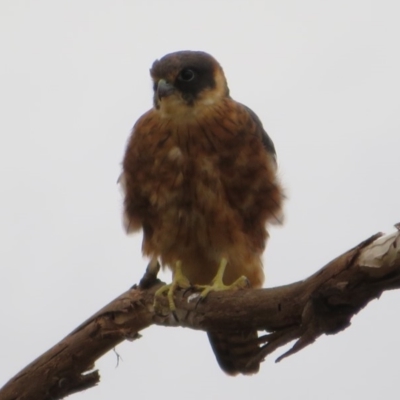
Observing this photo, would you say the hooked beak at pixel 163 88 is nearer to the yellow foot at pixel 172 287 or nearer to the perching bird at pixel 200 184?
the perching bird at pixel 200 184

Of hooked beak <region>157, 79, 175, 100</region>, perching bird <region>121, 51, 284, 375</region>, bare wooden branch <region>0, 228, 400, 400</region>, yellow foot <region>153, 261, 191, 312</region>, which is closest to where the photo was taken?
bare wooden branch <region>0, 228, 400, 400</region>

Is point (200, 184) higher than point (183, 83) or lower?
lower

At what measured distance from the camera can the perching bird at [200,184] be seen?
4559 mm

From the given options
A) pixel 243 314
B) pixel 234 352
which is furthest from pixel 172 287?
pixel 243 314

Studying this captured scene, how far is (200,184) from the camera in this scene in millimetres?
4547

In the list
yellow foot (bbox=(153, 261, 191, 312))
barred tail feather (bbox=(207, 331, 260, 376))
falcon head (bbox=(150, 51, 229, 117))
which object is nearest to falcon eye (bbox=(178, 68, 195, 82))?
falcon head (bbox=(150, 51, 229, 117))

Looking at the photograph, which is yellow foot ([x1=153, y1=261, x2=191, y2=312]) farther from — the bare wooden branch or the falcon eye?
the falcon eye

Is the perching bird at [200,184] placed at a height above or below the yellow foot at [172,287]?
above

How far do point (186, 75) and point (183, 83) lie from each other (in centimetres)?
4

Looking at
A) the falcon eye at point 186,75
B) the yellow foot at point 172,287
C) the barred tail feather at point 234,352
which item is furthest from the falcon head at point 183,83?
the barred tail feather at point 234,352

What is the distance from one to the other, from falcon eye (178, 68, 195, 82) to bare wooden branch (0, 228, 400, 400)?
3.40 feet

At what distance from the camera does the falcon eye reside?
4.72 meters

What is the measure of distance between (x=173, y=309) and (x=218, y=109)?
1.15 meters

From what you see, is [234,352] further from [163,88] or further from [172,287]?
[163,88]
